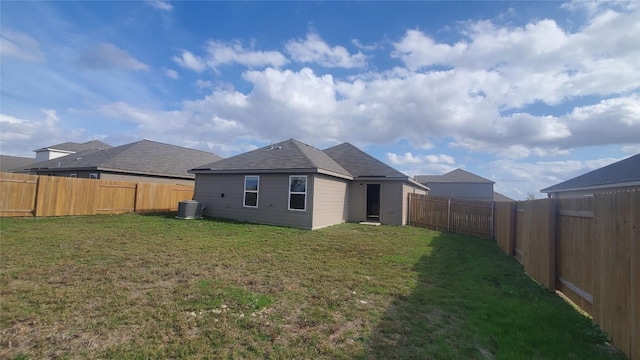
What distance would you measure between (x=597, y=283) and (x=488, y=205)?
9.97m

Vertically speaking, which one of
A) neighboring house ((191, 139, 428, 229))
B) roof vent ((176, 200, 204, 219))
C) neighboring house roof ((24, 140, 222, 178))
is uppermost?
neighboring house roof ((24, 140, 222, 178))

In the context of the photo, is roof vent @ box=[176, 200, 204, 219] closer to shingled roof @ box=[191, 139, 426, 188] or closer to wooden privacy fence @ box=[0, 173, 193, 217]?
shingled roof @ box=[191, 139, 426, 188]

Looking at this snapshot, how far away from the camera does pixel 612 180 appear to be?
41.5 feet

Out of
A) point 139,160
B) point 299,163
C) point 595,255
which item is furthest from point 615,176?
point 139,160

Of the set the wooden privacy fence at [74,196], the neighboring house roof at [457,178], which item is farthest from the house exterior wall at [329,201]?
the neighboring house roof at [457,178]

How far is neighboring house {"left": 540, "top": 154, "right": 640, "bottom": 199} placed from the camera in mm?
11594

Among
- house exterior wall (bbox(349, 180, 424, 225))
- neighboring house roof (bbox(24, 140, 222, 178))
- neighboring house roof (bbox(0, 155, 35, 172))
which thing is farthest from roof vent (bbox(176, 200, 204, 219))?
neighboring house roof (bbox(0, 155, 35, 172))

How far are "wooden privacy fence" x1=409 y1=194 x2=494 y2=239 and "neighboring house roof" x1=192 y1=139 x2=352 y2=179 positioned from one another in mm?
A: 3973

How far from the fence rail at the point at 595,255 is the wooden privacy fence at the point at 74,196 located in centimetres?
1761

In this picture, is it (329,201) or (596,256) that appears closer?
(596,256)

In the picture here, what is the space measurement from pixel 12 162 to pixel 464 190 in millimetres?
55980

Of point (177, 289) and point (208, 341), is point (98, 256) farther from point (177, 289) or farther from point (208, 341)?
point (208, 341)

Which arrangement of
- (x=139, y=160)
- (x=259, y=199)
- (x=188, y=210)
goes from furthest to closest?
(x=139, y=160) < (x=188, y=210) < (x=259, y=199)

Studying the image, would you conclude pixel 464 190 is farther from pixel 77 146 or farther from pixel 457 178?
pixel 77 146
